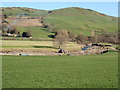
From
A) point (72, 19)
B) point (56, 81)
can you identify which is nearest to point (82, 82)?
point (56, 81)

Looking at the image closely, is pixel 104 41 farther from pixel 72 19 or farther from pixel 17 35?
pixel 72 19

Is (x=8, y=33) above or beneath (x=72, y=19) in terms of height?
beneath

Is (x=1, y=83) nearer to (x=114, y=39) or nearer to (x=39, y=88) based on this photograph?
(x=39, y=88)

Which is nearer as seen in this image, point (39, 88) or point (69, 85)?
point (39, 88)

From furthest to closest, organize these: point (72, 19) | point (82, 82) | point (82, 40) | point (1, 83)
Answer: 1. point (72, 19)
2. point (82, 40)
3. point (82, 82)
4. point (1, 83)

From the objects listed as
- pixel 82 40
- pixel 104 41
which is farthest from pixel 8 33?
pixel 104 41

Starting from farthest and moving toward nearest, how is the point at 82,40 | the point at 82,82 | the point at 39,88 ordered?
the point at 82,40
the point at 82,82
the point at 39,88

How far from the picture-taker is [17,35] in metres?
114

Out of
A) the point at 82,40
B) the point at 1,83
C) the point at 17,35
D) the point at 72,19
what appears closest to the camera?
the point at 1,83

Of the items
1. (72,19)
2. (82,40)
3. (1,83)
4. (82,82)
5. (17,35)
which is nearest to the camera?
(1,83)

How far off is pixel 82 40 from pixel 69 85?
93750 millimetres

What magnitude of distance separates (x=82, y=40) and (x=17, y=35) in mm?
37490

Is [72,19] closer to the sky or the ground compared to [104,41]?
closer to the sky

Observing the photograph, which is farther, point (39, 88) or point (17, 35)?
point (17, 35)
